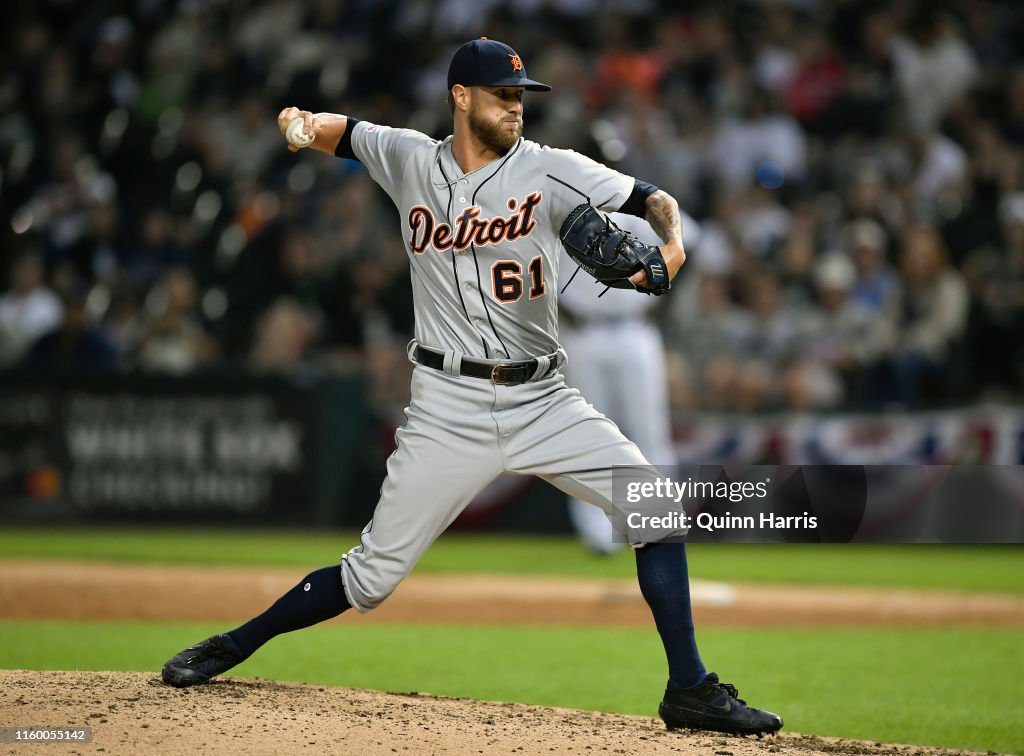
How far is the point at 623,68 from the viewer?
43.6 ft

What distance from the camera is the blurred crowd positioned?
1077cm

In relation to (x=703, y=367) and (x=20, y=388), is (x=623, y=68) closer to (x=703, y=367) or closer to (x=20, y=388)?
(x=703, y=367)

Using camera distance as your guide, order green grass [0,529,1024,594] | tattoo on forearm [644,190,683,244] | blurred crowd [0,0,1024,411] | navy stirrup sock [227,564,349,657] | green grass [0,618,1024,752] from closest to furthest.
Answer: tattoo on forearm [644,190,683,244] < navy stirrup sock [227,564,349,657] < green grass [0,618,1024,752] < green grass [0,529,1024,594] < blurred crowd [0,0,1024,411]

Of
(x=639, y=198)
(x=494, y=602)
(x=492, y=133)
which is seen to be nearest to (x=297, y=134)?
(x=492, y=133)

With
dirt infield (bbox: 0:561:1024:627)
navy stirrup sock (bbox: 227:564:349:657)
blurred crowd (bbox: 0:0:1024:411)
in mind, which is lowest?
dirt infield (bbox: 0:561:1024:627)

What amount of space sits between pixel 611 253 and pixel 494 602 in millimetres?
4180

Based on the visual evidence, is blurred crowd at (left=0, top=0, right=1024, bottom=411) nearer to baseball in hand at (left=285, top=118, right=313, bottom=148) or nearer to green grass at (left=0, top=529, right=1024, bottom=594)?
green grass at (left=0, top=529, right=1024, bottom=594)

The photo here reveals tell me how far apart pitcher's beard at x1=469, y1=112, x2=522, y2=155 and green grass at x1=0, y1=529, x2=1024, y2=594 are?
15.9 ft

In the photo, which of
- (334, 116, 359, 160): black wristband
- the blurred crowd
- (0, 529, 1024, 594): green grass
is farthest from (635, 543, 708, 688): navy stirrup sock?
the blurred crowd

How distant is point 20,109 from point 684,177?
7.53 m

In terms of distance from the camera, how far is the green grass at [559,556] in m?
9.23

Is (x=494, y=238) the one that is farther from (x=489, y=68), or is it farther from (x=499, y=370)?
(x=489, y=68)

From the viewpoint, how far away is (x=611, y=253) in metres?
4.01

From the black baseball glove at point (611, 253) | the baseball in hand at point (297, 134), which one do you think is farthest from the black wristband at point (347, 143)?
the black baseball glove at point (611, 253)
